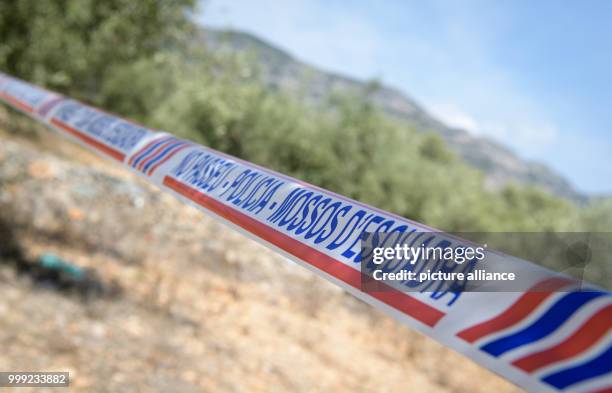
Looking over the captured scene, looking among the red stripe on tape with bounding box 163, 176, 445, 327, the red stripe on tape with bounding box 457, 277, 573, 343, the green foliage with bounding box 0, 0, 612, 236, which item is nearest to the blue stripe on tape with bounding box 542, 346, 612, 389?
the red stripe on tape with bounding box 457, 277, 573, 343

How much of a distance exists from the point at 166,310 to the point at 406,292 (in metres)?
3.98

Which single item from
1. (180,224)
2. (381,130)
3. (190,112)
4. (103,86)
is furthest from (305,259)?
(381,130)

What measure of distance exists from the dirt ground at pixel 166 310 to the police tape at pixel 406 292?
1.91 meters

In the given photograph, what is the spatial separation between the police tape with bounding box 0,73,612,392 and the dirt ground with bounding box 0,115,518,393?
1908 millimetres

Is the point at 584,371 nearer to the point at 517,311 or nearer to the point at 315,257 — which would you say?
the point at 517,311

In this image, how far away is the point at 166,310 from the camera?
4641 millimetres

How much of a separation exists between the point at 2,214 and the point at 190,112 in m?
15.3

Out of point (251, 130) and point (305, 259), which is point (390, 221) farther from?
point (251, 130)

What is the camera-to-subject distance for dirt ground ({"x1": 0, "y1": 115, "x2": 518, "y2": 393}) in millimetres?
3660

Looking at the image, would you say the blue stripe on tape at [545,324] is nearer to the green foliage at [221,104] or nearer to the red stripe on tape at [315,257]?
the red stripe on tape at [315,257]

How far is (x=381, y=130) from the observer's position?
2692 centimetres

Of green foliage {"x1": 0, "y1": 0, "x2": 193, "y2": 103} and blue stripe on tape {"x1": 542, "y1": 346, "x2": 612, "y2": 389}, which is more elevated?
blue stripe on tape {"x1": 542, "y1": 346, "x2": 612, "y2": 389}

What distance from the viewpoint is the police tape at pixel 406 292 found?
936mm

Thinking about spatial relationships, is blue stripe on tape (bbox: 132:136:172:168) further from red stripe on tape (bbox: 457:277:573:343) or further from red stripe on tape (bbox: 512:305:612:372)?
red stripe on tape (bbox: 512:305:612:372)
